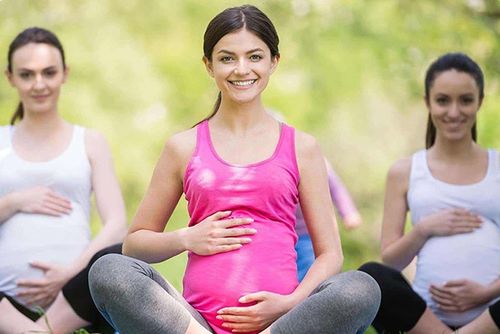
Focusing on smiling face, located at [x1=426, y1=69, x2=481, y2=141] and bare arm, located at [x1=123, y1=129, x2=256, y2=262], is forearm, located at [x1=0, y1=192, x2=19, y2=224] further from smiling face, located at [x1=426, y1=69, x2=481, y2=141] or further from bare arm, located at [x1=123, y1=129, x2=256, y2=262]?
smiling face, located at [x1=426, y1=69, x2=481, y2=141]

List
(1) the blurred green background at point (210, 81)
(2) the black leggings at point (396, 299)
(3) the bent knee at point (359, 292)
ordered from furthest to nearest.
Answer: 1. (1) the blurred green background at point (210, 81)
2. (2) the black leggings at point (396, 299)
3. (3) the bent knee at point (359, 292)

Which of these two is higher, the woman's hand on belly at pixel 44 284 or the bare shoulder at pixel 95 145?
the bare shoulder at pixel 95 145

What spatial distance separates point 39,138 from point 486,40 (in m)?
4.29

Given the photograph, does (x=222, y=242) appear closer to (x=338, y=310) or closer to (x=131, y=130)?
(x=338, y=310)

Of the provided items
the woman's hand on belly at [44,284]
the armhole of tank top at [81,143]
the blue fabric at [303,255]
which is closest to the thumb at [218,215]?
the blue fabric at [303,255]

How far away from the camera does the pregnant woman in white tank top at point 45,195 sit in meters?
4.30

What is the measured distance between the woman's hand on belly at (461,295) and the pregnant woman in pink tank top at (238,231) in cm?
93

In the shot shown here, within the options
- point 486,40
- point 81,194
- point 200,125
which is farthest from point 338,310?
point 486,40

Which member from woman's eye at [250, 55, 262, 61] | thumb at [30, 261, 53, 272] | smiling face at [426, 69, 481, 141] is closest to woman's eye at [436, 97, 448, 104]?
smiling face at [426, 69, 481, 141]

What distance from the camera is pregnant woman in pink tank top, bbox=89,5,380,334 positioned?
123 inches

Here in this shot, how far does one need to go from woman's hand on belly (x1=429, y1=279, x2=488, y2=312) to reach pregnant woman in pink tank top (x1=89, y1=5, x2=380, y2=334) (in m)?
0.93

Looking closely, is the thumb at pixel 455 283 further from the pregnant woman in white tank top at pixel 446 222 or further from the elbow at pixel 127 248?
the elbow at pixel 127 248

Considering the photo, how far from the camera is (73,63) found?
9812 mm

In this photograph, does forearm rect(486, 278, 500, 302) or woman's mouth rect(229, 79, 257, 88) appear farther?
forearm rect(486, 278, 500, 302)
